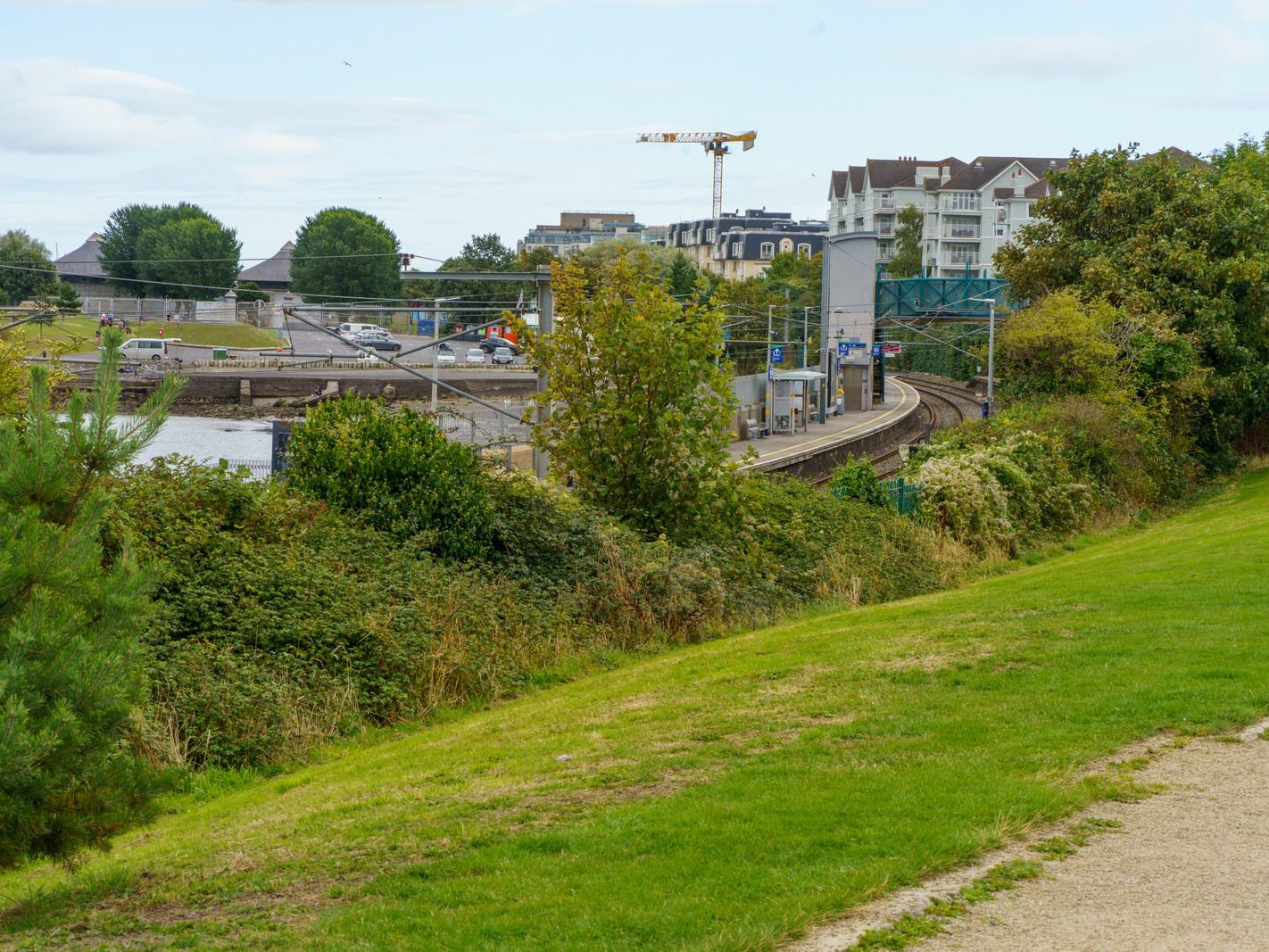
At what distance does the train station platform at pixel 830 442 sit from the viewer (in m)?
47.8

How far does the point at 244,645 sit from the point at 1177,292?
33302 mm

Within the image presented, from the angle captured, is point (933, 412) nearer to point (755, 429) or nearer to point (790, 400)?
point (790, 400)

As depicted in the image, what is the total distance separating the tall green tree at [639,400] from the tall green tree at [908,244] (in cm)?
10035

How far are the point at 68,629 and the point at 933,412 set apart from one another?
70.9 m

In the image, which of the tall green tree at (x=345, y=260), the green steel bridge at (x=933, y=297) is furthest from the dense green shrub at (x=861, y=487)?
the tall green tree at (x=345, y=260)

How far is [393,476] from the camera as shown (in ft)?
58.1

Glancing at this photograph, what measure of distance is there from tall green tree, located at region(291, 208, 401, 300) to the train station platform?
48377mm

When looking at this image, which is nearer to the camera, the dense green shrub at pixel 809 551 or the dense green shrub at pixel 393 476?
the dense green shrub at pixel 393 476

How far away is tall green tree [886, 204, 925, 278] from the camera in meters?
120

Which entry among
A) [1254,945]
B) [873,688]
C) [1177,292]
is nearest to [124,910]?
[1254,945]

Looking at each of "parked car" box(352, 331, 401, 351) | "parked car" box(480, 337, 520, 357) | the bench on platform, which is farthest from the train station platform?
"parked car" box(480, 337, 520, 357)

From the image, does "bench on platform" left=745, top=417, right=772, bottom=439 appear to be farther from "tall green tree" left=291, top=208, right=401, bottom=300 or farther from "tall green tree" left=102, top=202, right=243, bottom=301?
"tall green tree" left=102, top=202, right=243, bottom=301

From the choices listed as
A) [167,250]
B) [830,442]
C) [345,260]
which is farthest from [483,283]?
[830,442]

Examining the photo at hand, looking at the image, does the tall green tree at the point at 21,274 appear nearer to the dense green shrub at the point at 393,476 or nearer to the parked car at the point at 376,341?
the parked car at the point at 376,341
